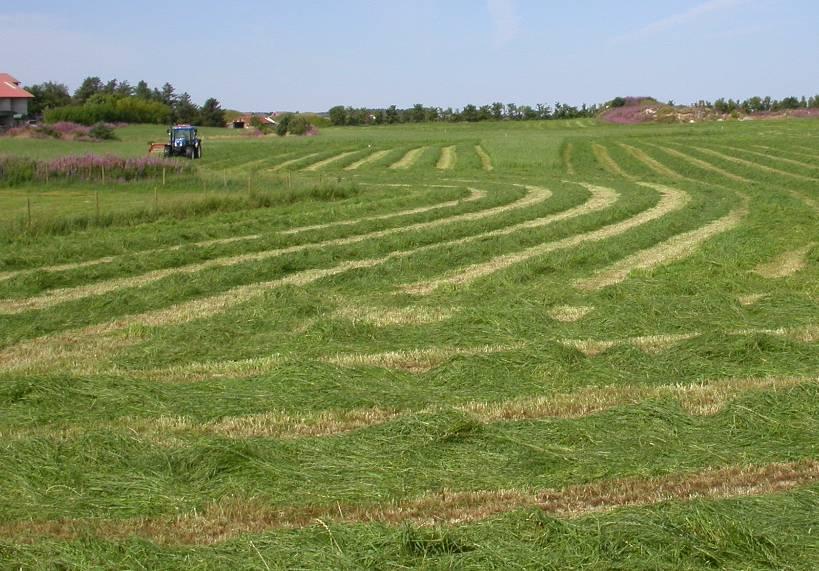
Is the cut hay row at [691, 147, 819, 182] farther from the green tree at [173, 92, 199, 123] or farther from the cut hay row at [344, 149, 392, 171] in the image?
the green tree at [173, 92, 199, 123]

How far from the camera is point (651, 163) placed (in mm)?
47406

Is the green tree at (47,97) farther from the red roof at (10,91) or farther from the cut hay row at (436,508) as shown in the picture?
the cut hay row at (436,508)

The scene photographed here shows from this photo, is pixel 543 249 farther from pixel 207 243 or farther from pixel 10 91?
pixel 10 91

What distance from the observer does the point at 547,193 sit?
105 feet

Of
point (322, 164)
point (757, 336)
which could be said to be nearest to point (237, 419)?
point (757, 336)

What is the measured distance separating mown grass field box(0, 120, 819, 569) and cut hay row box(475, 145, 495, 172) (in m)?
24.2

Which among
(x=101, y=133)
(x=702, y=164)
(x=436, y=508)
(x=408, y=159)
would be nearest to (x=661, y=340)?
(x=436, y=508)

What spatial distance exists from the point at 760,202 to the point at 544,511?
23645 mm

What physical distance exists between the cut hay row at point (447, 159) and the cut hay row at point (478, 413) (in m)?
36.8

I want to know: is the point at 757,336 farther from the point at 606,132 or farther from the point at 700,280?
the point at 606,132

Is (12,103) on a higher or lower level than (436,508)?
higher

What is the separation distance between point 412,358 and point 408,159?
43.0 meters

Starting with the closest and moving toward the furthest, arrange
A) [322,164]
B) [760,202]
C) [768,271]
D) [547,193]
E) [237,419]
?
[237,419] → [768,271] → [760,202] → [547,193] → [322,164]

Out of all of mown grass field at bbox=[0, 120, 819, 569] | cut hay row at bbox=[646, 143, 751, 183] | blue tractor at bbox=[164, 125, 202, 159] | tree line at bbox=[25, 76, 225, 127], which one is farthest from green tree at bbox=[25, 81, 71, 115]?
mown grass field at bbox=[0, 120, 819, 569]
